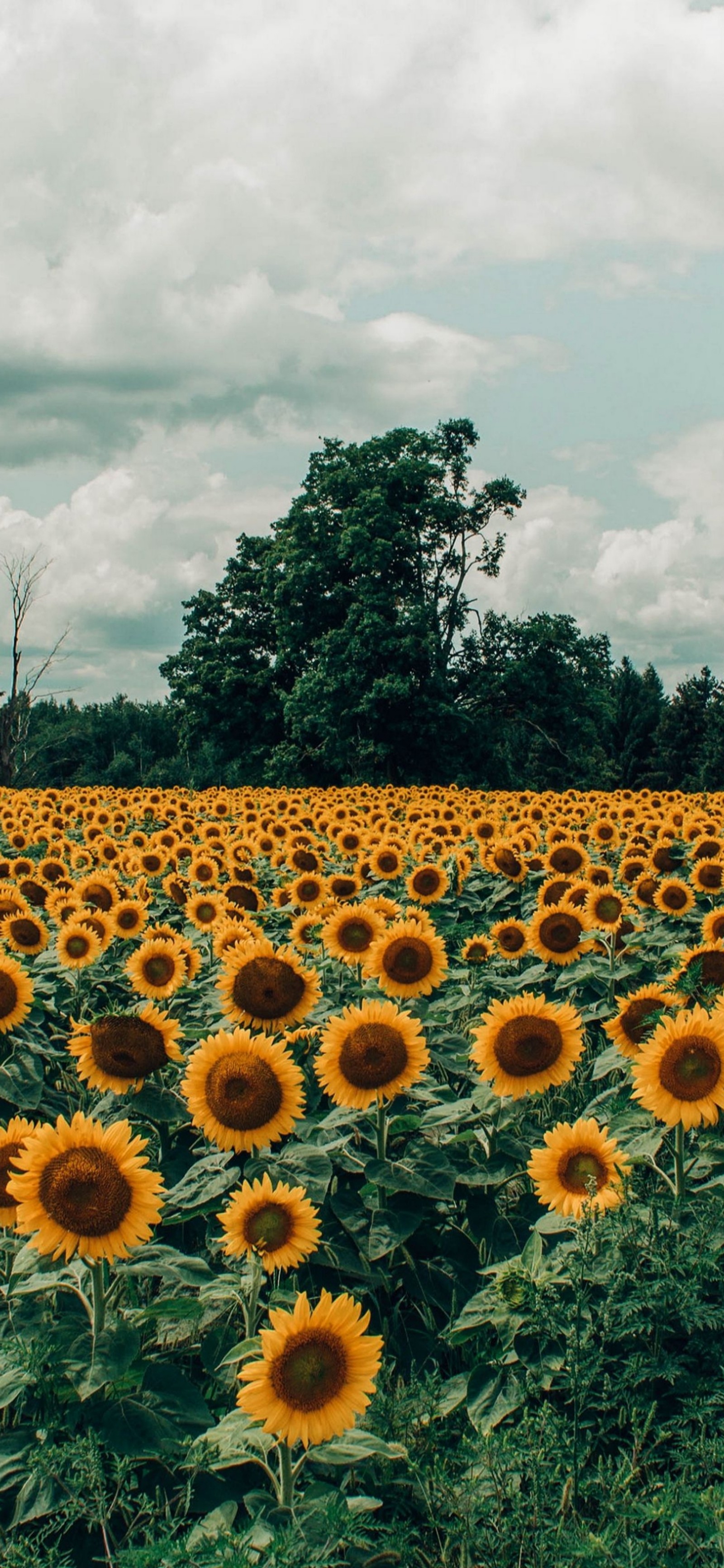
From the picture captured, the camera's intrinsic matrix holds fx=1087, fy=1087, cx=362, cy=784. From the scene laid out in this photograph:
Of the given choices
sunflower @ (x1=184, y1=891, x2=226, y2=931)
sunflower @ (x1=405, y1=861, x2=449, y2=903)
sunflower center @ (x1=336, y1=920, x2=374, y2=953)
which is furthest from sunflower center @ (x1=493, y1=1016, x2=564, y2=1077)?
sunflower @ (x1=405, y1=861, x2=449, y2=903)

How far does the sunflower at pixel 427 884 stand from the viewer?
29.0 feet

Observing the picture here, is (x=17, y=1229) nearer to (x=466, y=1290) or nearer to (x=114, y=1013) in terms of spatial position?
(x=114, y=1013)

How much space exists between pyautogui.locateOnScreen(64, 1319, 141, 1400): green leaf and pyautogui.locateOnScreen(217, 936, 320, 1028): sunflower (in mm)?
1663

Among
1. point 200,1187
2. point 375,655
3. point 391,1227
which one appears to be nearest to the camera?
point 391,1227

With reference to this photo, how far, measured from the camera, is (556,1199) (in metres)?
3.69

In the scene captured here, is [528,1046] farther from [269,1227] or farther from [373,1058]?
[269,1227]

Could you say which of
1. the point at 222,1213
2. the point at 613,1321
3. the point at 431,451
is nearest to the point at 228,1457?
the point at 222,1213

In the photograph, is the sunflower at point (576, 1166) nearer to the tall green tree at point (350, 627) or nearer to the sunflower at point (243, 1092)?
the sunflower at point (243, 1092)

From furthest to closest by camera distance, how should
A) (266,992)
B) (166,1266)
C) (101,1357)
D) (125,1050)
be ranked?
(266,992), (125,1050), (166,1266), (101,1357)

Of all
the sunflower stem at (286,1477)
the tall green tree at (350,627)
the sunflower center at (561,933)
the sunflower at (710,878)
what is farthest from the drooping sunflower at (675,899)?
the tall green tree at (350,627)

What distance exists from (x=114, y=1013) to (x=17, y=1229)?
1.41 m

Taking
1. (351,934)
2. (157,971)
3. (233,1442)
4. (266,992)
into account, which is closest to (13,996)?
(157,971)

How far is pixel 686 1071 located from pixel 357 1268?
132 cm

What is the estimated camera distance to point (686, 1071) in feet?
12.4
